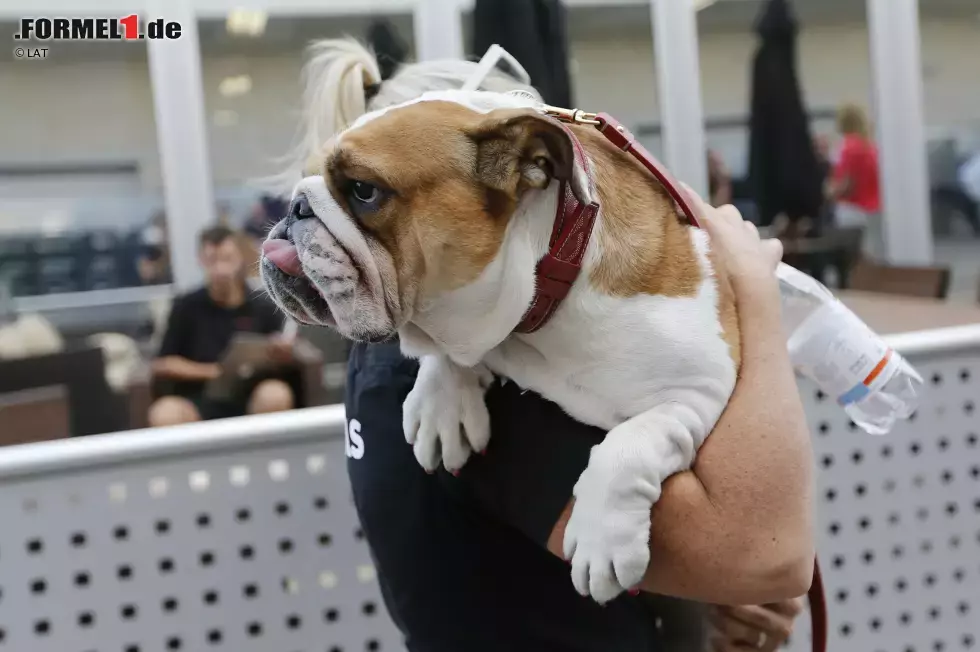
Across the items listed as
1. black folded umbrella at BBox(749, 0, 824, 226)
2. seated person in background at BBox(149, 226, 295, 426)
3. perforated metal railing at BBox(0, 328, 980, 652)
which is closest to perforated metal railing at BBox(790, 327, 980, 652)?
perforated metal railing at BBox(0, 328, 980, 652)

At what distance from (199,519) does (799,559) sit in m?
0.77

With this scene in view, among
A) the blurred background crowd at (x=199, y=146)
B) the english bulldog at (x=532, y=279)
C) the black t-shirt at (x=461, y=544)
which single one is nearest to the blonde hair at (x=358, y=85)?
the english bulldog at (x=532, y=279)

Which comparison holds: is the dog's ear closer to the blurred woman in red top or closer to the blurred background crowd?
the blurred background crowd

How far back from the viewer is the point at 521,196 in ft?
2.43

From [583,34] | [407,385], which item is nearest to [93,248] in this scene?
[583,34]

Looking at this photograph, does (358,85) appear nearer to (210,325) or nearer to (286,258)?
(286,258)

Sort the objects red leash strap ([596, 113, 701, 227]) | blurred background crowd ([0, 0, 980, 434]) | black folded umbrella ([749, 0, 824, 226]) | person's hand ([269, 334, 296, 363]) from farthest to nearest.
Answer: black folded umbrella ([749, 0, 824, 226])
blurred background crowd ([0, 0, 980, 434])
person's hand ([269, 334, 296, 363])
red leash strap ([596, 113, 701, 227])

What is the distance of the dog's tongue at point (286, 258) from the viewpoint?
72 centimetres

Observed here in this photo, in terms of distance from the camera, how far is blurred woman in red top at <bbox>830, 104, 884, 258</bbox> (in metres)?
4.04

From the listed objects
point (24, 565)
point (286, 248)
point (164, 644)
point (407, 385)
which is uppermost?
point (286, 248)

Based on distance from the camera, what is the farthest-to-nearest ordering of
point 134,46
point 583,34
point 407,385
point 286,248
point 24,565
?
point 583,34, point 134,46, point 24,565, point 407,385, point 286,248

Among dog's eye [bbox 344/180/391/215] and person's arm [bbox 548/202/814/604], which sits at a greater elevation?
dog's eye [bbox 344/180/391/215]

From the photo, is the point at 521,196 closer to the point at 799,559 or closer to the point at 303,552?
the point at 799,559

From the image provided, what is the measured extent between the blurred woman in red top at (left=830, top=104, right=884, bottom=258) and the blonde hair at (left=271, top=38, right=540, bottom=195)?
347 centimetres
